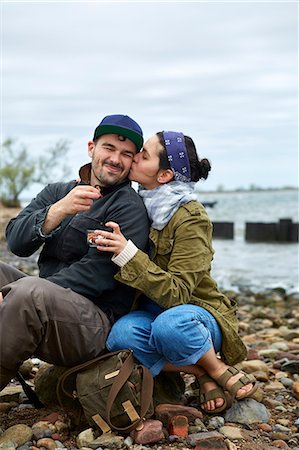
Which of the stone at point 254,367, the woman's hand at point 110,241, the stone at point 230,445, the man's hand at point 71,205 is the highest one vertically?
the man's hand at point 71,205

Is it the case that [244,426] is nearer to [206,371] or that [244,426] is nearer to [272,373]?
[206,371]

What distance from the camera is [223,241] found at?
90.3ft

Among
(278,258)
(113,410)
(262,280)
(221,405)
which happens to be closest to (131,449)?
(113,410)

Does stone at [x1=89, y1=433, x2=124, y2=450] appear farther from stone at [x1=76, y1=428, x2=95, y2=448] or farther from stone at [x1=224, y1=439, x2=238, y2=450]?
stone at [x1=224, y1=439, x2=238, y2=450]

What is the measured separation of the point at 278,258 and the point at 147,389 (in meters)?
16.8

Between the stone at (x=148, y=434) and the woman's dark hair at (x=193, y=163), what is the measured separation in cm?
155

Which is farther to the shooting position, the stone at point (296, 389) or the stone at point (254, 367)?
the stone at point (254, 367)

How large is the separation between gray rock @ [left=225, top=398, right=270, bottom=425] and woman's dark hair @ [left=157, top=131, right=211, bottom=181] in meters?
1.45

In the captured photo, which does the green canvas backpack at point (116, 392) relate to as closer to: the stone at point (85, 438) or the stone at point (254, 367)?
the stone at point (85, 438)

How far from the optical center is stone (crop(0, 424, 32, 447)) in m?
4.05

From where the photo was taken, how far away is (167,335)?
412 cm

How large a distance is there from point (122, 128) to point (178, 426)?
183 centimetres

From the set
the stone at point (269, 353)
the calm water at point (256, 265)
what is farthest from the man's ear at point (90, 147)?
the calm water at point (256, 265)

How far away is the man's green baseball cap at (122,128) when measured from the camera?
14.7 feet
